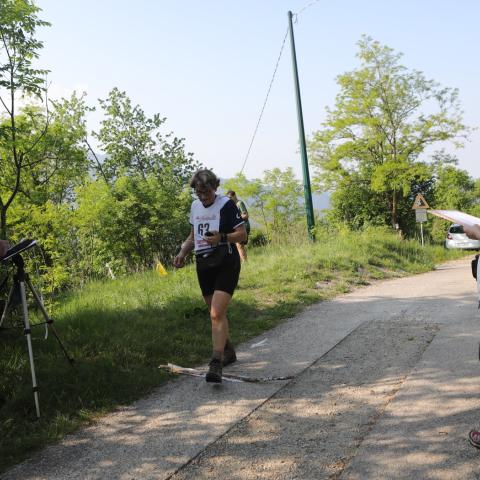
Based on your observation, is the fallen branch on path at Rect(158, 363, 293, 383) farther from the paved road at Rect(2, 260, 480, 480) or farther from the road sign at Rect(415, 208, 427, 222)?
the road sign at Rect(415, 208, 427, 222)

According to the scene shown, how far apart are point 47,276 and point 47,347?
5.41 metres

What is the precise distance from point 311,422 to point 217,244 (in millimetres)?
1786

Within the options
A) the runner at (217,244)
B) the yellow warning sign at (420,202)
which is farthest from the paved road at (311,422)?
the yellow warning sign at (420,202)

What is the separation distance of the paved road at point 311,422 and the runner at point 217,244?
0.61 m

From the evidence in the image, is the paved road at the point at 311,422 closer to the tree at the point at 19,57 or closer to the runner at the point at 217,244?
the runner at the point at 217,244

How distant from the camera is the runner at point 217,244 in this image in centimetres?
466

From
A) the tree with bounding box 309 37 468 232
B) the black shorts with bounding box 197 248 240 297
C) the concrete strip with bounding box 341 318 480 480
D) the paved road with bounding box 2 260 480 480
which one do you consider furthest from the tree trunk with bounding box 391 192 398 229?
the black shorts with bounding box 197 248 240 297

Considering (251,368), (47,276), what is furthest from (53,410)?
(47,276)

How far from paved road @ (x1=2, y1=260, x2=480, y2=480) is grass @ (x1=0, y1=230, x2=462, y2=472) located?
312mm

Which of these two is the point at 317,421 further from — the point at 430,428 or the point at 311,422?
the point at 430,428

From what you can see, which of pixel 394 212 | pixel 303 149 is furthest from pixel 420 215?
pixel 303 149

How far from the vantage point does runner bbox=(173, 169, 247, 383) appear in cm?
466

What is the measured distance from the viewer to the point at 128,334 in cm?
585

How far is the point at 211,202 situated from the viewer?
4816 mm
